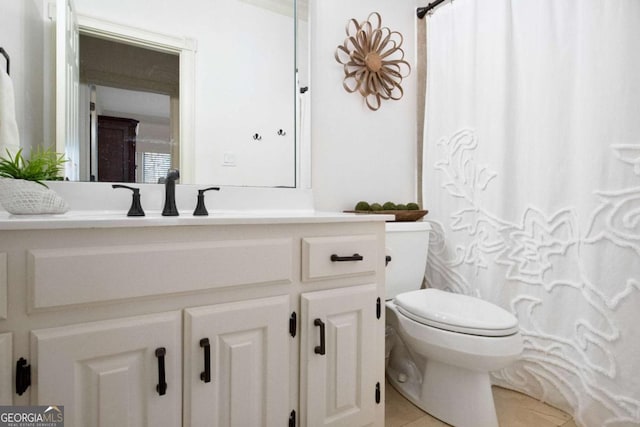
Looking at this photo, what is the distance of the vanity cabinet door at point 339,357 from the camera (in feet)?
3.34

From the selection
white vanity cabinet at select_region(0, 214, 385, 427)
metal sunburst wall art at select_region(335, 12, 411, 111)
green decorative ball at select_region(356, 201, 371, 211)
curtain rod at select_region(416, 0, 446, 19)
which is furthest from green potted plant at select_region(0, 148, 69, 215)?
curtain rod at select_region(416, 0, 446, 19)

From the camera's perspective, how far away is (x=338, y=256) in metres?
1.07

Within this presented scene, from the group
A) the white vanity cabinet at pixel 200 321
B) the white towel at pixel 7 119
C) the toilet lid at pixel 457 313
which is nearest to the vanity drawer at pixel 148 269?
the white vanity cabinet at pixel 200 321

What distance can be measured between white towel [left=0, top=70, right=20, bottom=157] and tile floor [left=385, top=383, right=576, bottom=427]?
1616 mm

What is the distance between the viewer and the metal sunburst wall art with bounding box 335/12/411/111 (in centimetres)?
175

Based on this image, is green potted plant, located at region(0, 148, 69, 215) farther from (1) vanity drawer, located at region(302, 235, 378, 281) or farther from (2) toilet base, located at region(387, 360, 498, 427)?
(2) toilet base, located at region(387, 360, 498, 427)

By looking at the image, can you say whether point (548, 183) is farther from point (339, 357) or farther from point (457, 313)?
point (339, 357)

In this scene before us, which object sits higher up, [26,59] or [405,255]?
[26,59]

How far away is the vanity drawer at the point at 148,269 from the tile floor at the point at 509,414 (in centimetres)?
88

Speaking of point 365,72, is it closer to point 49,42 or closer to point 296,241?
point 296,241

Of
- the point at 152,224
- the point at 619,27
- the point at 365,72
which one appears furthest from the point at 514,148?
the point at 152,224

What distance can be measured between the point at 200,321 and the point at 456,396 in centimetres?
105

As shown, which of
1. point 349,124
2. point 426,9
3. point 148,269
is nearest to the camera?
point 148,269

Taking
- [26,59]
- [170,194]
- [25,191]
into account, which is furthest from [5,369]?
[26,59]
